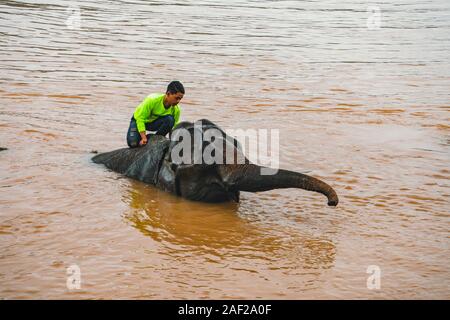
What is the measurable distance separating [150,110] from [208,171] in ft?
4.97

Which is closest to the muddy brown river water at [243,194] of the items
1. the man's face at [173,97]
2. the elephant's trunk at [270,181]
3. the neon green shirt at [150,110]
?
the elephant's trunk at [270,181]

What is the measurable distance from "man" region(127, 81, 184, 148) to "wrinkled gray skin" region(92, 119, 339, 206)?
0.46 ft

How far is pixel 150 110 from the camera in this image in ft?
26.1

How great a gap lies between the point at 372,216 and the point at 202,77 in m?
8.20

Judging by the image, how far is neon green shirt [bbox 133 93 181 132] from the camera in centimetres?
781

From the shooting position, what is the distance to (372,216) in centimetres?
679

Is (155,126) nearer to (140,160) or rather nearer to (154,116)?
(154,116)

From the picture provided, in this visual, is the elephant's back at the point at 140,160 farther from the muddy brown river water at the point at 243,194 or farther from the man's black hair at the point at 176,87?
the man's black hair at the point at 176,87

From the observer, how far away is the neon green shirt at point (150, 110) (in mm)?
7809

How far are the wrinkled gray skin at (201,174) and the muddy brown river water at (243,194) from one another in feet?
0.48

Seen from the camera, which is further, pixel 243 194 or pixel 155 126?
pixel 155 126

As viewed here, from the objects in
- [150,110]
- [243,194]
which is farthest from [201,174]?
[150,110]
